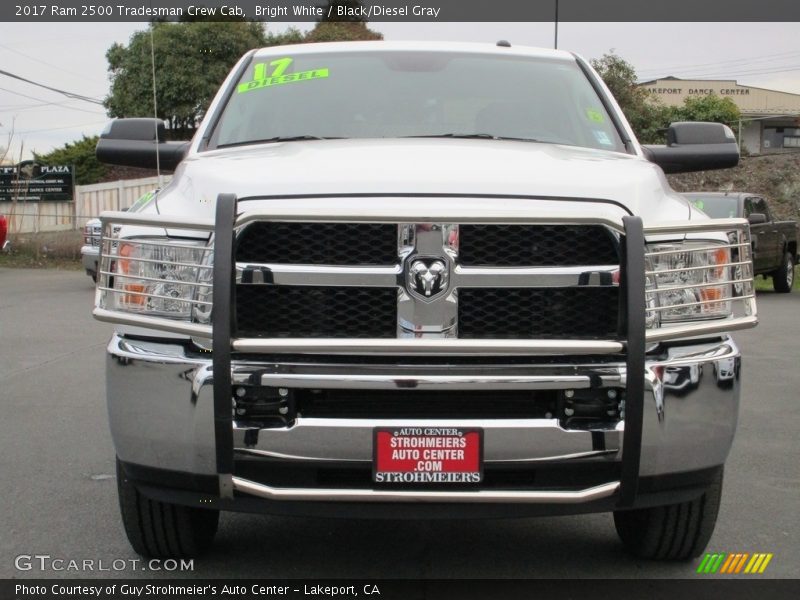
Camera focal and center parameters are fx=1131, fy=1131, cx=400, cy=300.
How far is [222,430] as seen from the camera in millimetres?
3297

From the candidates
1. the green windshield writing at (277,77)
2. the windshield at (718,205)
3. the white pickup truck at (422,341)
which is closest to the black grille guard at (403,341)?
the white pickup truck at (422,341)

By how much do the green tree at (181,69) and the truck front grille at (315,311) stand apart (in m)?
46.3

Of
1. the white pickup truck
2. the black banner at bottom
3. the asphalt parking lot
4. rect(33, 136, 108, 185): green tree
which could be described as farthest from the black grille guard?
rect(33, 136, 108, 185): green tree

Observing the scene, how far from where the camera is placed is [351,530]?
4.57 meters

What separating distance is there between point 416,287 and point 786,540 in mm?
2124

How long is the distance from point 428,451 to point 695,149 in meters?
2.39

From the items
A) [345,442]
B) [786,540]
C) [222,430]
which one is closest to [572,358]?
[345,442]

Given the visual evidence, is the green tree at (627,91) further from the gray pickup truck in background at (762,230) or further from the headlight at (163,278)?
the headlight at (163,278)

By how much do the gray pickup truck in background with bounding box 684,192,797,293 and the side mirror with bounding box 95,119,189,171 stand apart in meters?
12.4

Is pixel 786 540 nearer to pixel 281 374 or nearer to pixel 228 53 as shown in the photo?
pixel 281 374

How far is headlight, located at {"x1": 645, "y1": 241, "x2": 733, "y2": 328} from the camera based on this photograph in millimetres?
3459

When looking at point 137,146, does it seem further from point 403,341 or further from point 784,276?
point 784,276

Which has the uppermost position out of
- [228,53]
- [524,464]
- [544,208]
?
[228,53]

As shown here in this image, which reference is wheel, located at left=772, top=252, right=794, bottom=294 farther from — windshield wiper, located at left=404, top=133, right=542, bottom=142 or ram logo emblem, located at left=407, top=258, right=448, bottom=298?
ram logo emblem, located at left=407, top=258, right=448, bottom=298
